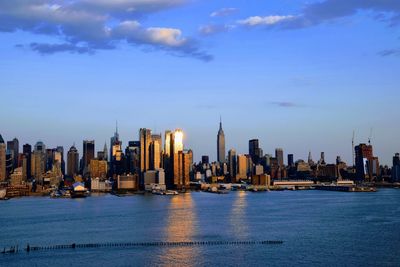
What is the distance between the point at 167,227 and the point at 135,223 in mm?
7664

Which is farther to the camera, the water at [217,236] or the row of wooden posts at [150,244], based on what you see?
the row of wooden posts at [150,244]

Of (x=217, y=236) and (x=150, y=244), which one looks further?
(x=217, y=236)

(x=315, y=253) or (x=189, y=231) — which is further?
(x=189, y=231)

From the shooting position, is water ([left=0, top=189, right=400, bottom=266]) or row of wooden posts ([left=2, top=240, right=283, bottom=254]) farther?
row of wooden posts ([left=2, top=240, right=283, bottom=254])

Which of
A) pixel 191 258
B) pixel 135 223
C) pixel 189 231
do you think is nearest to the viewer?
pixel 191 258

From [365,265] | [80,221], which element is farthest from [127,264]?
[80,221]

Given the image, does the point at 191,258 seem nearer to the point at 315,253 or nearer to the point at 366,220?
the point at 315,253

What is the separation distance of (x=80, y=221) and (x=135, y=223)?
29.8 feet

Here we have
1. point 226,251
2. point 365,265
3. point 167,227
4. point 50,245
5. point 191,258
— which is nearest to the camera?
point 365,265

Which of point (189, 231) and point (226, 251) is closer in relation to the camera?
point (226, 251)

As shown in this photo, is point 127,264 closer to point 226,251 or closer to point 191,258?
point 191,258

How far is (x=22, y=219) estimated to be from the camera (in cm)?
8969

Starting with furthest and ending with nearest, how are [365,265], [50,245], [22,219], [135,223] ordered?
[22,219] < [135,223] < [50,245] < [365,265]

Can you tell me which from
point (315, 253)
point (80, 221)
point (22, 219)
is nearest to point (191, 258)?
point (315, 253)
